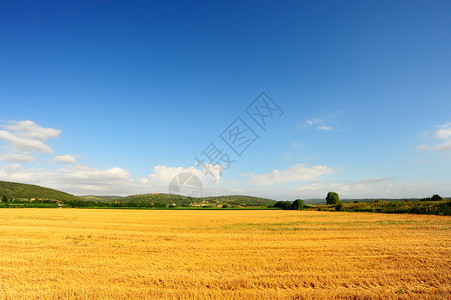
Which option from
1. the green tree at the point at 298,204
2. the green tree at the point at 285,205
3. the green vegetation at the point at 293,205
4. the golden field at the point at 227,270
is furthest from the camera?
the green tree at the point at 285,205

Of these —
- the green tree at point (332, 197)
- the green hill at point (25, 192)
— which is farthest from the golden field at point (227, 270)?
the green hill at point (25, 192)

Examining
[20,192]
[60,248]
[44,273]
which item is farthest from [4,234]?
[20,192]

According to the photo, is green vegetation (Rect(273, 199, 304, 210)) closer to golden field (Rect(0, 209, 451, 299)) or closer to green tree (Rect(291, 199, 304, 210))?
green tree (Rect(291, 199, 304, 210))

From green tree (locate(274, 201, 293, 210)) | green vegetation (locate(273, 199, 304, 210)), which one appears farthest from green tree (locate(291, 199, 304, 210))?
green tree (locate(274, 201, 293, 210))

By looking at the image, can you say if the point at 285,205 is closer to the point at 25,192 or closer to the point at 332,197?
the point at 332,197

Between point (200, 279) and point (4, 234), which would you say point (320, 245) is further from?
point (4, 234)

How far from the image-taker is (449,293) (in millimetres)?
8555

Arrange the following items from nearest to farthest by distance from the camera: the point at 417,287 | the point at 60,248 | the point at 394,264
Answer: the point at 417,287 < the point at 394,264 < the point at 60,248

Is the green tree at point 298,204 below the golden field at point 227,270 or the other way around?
below

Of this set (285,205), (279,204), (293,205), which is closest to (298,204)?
(293,205)

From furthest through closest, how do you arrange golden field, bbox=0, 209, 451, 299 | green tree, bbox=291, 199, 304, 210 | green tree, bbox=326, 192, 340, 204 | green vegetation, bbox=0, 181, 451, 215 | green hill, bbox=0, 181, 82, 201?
green hill, bbox=0, 181, 82, 201
green tree, bbox=326, 192, 340, 204
green tree, bbox=291, 199, 304, 210
green vegetation, bbox=0, 181, 451, 215
golden field, bbox=0, 209, 451, 299

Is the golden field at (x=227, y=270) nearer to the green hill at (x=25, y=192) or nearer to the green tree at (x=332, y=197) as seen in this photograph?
the green tree at (x=332, y=197)

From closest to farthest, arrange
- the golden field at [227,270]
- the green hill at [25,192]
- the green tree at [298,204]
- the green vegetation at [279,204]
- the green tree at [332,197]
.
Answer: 1. the golden field at [227,270]
2. the green vegetation at [279,204]
3. the green tree at [298,204]
4. the green tree at [332,197]
5. the green hill at [25,192]

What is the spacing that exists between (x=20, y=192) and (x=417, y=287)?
730 ft
